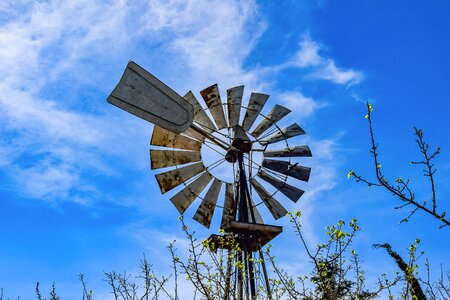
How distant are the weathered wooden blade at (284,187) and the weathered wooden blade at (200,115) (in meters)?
1.22

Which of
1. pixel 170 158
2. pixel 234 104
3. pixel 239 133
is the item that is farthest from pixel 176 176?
pixel 234 104

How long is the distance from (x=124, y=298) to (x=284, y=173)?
3.65 m

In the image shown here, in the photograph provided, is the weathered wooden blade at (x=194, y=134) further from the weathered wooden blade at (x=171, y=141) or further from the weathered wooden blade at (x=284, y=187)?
the weathered wooden blade at (x=284, y=187)

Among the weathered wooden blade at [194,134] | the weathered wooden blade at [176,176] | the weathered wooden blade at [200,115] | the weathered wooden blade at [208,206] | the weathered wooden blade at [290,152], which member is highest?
the weathered wooden blade at [200,115]

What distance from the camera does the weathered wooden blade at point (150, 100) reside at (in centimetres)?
586

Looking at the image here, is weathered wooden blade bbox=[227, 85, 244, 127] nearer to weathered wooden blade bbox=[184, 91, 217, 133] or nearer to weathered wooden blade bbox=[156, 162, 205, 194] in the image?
weathered wooden blade bbox=[184, 91, 217, 133]

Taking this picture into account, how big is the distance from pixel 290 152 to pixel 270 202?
3.11 ft

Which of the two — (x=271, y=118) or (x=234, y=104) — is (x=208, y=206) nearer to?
(x=234, y=104)

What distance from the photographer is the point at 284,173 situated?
321 inches

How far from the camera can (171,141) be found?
7.65 meters

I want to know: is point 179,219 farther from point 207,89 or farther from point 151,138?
point 207,89

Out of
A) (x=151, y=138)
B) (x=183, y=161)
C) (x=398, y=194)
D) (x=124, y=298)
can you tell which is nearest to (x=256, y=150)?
(x=183, y=161)

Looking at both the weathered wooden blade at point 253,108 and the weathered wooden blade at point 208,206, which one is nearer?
the weathered wooden blade at point 208,206

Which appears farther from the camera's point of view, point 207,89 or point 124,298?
point 207,89
